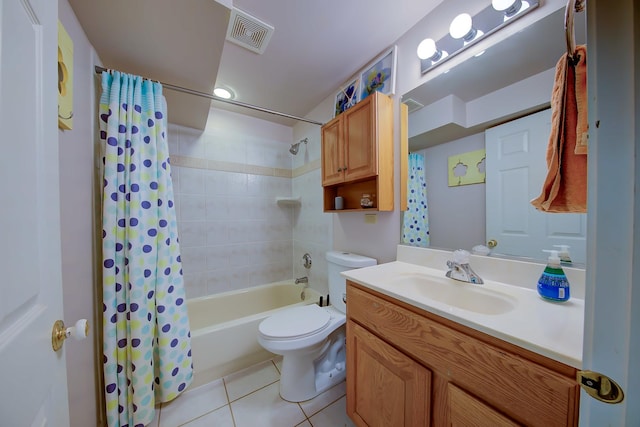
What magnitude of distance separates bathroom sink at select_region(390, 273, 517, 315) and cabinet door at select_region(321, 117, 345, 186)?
2.67 feet

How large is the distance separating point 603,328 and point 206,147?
8.08 feet

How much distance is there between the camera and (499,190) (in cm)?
93

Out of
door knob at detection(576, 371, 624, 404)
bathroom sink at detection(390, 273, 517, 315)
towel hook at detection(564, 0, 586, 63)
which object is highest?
towel hook at detection(564, 0, 586, 63)

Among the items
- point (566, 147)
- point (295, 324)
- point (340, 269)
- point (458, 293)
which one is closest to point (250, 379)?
point (295, 324)

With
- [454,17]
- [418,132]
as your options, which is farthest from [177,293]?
[454,17]

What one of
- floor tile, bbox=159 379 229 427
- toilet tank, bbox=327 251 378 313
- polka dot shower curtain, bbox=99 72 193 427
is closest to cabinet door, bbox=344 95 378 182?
toilet tank, bbox=327 251 378 313

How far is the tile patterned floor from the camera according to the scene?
1.17 m

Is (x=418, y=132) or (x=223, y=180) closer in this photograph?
(x=418, y=132)

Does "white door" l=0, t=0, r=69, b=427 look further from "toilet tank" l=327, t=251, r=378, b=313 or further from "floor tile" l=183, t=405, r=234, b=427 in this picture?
"toilet tank" l=327, t=251, r=378, b=313

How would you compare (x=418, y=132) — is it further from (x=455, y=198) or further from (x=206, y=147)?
(x=206, y=147)

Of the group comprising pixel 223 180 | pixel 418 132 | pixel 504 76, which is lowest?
pixel 223 180

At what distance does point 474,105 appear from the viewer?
1.01 metres

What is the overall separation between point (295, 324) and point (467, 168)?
51.8 inches

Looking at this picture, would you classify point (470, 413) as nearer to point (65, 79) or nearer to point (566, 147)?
point (566, 147)
